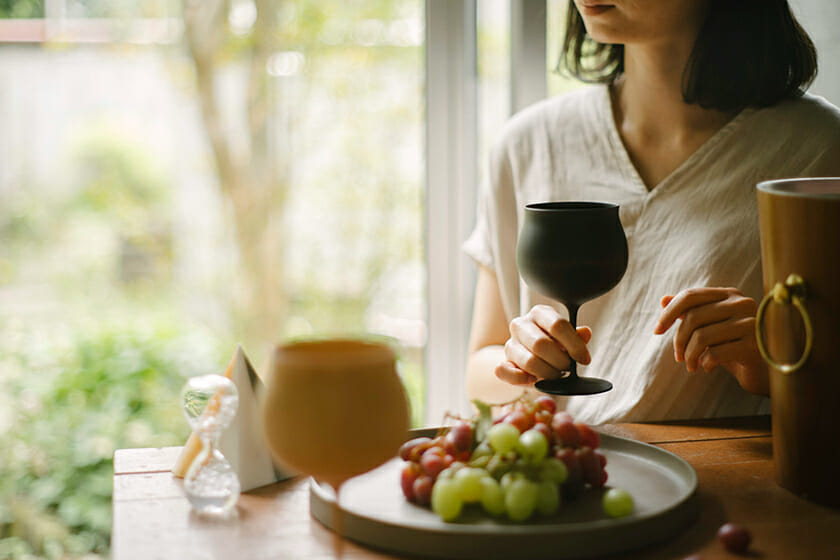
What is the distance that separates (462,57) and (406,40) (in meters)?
0.67

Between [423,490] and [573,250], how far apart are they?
1.09 ft

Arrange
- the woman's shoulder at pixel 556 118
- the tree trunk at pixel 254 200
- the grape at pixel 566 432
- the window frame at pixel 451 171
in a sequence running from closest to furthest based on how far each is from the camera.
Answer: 1. the grape at pixel 566 432
2. the woman's shoulder at pixel 556 118
3. the window frame at pixel 451 171
4. the tree trunk at pixel 254 200

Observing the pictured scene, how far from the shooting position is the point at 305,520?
795mm

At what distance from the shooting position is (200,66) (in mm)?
2924

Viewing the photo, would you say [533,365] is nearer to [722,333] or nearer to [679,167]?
[722,333]

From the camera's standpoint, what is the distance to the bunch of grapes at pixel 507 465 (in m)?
0.74

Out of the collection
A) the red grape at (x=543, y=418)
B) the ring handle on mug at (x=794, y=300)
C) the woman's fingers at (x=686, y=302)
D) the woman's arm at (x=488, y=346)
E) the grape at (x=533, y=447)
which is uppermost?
the ring handle on mug at (x=794, y=300)

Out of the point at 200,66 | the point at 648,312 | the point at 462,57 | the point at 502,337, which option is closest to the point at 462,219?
the point at 462,57

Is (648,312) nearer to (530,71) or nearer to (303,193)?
(530,71)

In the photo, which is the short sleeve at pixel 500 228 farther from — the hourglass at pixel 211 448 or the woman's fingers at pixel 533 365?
the hourglass at pixel 211 448

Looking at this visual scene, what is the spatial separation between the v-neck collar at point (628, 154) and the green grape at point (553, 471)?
0.83 m

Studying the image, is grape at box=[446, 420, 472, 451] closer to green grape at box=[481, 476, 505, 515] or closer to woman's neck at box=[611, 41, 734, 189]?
green grape at box=[481, 476, 505, 515]

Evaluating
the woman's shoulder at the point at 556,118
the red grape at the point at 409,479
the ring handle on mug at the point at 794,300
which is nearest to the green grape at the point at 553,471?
the red grape at the point at 409,479

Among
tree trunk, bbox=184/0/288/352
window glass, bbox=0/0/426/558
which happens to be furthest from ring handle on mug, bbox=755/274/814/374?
tree trunk, bbox=184/0/288/352
